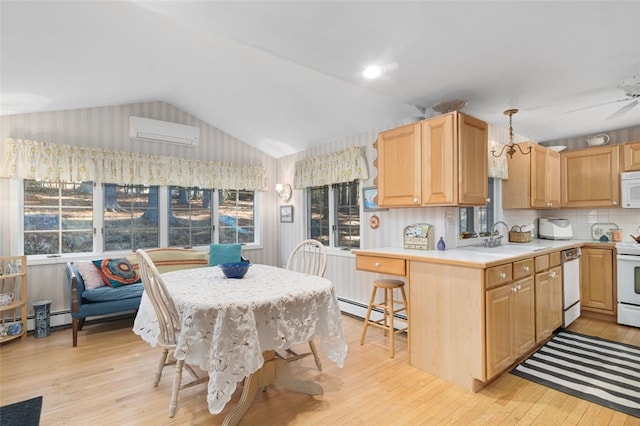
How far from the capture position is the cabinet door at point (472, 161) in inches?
104

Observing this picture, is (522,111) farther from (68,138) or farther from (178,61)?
(68,138)

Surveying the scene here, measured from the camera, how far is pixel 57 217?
3.79 meters

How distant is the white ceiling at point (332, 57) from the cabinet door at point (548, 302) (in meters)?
1.67

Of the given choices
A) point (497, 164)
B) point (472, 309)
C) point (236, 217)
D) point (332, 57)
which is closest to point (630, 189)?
point (497, 164)

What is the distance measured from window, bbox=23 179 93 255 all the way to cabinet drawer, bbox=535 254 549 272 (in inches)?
192

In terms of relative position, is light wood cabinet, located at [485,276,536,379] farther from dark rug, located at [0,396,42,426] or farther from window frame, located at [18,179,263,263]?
window frame, located at [18,179,263,263]

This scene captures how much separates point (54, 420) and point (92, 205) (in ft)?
8.90

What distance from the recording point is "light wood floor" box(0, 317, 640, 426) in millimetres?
1979

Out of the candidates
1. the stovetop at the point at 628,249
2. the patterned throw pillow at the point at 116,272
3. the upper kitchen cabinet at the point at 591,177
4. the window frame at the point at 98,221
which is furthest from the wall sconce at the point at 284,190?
the stovetop at the point at 628,249

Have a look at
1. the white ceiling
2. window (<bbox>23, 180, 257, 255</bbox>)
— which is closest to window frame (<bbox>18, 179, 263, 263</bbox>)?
window (<bbox>23, 180, 257, 255</bbox>)

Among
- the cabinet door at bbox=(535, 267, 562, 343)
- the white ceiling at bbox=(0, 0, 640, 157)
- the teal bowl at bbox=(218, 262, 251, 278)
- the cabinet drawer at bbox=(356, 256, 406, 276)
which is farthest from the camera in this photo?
the cabinet door at bbox=(535, 267, 562, 343)

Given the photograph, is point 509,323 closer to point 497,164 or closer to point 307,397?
point 307,397

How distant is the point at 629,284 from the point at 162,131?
5.82 metres

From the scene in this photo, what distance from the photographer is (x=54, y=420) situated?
78.0 inches
